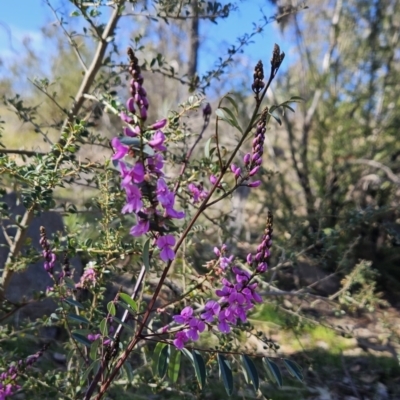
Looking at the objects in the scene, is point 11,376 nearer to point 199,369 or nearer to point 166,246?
point 199,369

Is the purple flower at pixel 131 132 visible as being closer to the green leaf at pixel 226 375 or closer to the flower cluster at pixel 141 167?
the flower cluster at pixel 141 167

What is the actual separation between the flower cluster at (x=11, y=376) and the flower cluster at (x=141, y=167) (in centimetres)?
95

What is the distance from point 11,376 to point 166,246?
3.51 feet

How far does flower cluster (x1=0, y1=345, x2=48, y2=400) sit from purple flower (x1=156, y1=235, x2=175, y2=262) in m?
0.89

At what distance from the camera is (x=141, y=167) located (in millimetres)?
1099

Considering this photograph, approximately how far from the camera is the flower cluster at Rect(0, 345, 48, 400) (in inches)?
73.7

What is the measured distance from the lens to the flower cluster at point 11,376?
1.87 metres

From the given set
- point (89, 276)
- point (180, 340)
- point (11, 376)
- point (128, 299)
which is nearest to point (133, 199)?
point (128, 299)

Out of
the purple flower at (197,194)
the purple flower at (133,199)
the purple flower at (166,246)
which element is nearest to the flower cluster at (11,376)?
the purple flower at (197,194)

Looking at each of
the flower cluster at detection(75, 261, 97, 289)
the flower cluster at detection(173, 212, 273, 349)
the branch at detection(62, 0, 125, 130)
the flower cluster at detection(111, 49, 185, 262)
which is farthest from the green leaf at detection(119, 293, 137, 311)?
the branch at detection(62, 0, 125, 130)

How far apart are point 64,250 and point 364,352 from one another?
240 cm

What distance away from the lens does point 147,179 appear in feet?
3.68

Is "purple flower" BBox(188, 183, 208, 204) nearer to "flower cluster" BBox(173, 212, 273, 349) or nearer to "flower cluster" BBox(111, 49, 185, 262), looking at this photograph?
"flower cluster" BBox(173, 212, 273, 349)

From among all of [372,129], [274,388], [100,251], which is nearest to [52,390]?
[100,251]
